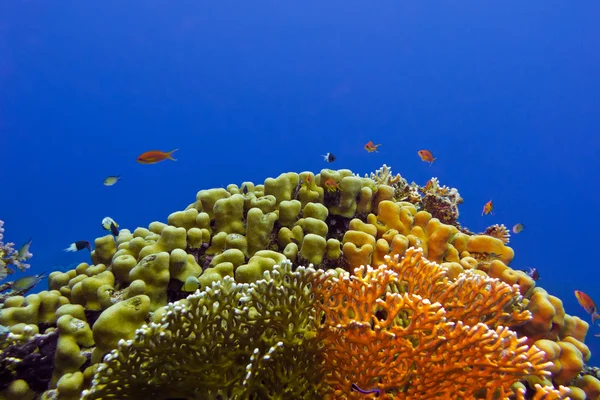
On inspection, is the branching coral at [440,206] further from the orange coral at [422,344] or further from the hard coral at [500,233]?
the orange coral at [422,344]

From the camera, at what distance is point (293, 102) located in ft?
367

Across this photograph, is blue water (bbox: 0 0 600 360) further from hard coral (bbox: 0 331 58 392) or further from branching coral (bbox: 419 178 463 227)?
hard coral (bbox: 0 331 58 392)

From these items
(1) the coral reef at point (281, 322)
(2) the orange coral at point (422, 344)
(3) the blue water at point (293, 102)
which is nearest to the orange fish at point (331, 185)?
(1) the coral reef at point (281, 322)

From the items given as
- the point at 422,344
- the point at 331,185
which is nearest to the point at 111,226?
the point at 331,185

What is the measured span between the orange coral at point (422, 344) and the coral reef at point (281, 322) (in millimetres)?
10

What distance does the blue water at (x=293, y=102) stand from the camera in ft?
297

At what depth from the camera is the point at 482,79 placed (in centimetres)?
10381

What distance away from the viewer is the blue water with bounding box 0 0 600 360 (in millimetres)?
90438

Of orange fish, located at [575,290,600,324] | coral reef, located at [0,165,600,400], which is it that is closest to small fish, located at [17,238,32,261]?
coral reef, located at [0,165,600,400]

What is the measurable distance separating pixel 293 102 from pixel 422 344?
114976 mm

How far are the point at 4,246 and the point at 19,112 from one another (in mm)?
119505

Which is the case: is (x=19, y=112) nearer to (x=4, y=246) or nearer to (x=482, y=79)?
(x=4, y=246)

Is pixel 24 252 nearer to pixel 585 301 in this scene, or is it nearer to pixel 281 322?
pixel 281 322

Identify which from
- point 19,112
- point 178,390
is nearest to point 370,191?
point 178,390
